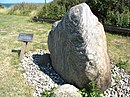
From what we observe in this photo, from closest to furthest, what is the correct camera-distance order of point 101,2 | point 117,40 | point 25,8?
1. point 117,40
2. point 101,2
3. point 25,8

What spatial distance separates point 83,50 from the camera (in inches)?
294

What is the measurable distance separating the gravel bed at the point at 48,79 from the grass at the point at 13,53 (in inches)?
8.4

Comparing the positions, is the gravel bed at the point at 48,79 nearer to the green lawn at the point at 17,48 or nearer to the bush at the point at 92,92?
the green lawn at the point at 17,48

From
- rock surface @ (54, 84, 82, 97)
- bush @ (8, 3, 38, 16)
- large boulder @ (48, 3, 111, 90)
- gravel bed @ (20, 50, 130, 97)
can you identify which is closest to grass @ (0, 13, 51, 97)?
gravel bed @ (20, 50, 130, 97)

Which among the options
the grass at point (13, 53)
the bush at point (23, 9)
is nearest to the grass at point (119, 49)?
the grass at point (13, 53)

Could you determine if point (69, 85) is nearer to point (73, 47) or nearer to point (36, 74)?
point (73, 47)

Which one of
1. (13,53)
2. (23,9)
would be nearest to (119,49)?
(13,53)

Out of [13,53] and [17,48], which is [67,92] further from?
[17,48]

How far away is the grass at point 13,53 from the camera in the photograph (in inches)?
311

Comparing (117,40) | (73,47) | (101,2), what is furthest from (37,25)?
(73,47)

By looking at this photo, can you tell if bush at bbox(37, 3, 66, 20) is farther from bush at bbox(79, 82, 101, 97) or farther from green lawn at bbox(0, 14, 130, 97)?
bush at bbox(79, 82, 101, 97)

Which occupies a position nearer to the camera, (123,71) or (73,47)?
(73,47)

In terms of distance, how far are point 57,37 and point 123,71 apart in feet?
7.54

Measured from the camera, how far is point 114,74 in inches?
355
